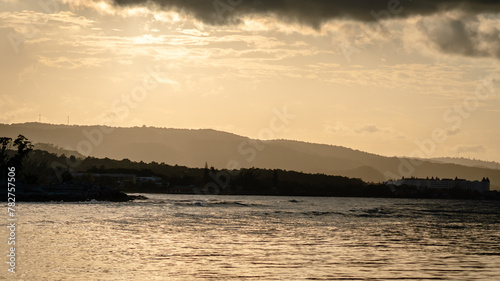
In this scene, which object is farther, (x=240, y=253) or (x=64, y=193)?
(x=64, y=193)

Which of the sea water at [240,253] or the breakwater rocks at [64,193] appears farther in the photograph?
the breakwater rocks at [64,193]

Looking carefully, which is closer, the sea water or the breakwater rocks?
the sea water

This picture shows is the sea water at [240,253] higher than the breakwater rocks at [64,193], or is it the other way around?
the breakwater rocks at [64,193]

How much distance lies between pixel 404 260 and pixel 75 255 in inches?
890

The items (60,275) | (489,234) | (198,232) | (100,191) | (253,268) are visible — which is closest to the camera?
(60,275)

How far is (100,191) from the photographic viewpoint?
178 metres

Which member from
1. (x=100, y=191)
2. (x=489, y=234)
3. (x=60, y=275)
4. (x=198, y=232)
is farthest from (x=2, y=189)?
(x=60, y=275)

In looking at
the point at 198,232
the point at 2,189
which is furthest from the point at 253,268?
the point at 2,189

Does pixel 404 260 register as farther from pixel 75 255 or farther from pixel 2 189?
pixel 2 189

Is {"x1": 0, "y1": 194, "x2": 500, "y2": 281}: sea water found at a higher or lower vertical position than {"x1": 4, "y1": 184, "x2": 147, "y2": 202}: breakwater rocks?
lower

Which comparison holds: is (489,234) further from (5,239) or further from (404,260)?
(5,239)

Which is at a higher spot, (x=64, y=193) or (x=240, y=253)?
(x=64, y=193)

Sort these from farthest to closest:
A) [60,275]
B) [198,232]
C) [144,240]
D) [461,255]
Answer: [198,232] → [144,240] → [461,255] → [60,275]

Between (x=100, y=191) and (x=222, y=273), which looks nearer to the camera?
(x=222, y=273)
